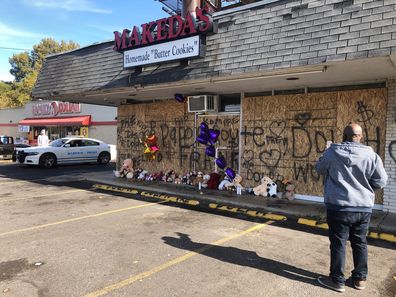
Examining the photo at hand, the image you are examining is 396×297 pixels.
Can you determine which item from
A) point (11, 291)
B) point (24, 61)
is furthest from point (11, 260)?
point (24, 61)

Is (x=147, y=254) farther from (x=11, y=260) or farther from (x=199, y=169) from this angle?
(x=199, y=169)

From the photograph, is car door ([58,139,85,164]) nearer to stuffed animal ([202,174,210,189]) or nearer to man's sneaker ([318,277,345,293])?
stuffed animal ([202,174,210,189])

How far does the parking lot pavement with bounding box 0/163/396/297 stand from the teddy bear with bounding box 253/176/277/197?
7.46 ft

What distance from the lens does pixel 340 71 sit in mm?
7613

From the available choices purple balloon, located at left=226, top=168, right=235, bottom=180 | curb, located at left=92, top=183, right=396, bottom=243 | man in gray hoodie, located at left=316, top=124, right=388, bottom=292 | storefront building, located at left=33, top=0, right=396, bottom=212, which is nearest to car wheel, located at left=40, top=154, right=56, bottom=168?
storefront building, located at left=33, top=0, right=396, bottom=212

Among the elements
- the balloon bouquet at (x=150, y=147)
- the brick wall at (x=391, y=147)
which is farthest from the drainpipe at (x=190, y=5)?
the brick wall at (x=391, y=147)

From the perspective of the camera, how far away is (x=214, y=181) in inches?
426

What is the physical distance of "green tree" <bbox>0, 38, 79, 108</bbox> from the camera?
56.4 meters

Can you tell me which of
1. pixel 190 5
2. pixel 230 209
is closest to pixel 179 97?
pixel 190 5

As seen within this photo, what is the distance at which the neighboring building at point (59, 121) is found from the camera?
27500 mm

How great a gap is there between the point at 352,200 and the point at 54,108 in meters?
32.3

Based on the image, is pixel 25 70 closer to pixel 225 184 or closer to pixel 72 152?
pixel 72 152

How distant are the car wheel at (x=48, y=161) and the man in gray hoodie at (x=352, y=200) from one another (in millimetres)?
16197

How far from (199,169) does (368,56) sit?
6.65 m
